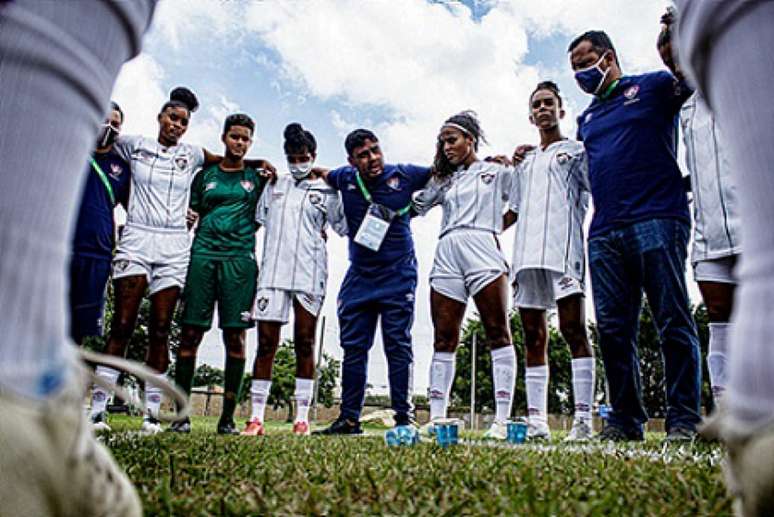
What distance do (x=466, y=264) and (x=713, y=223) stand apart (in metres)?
2.00

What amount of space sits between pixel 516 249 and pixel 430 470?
11.1 feet

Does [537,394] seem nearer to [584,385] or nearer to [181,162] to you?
[584,385]

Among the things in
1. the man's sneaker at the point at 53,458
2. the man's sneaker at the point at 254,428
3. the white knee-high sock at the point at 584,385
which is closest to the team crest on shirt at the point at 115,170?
the man's sneaker at the point at 254,428

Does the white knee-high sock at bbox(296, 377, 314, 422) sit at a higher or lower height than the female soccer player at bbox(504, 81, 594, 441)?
lower

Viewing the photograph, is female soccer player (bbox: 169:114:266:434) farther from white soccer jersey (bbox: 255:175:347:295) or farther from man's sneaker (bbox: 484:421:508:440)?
man's sneaker (bbox: 484:421:508:440)

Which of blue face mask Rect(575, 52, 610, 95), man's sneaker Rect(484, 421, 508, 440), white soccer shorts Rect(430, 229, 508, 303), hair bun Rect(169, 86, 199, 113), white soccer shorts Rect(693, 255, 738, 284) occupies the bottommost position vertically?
man's sneaker Rect(484, 421, 508, 440)

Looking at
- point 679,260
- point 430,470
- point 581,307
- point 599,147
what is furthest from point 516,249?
point 430,470

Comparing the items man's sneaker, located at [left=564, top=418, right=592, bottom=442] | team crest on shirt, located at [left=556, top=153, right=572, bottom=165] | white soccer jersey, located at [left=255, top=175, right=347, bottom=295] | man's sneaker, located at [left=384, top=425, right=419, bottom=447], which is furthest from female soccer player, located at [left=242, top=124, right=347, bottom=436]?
man's sneaker, located at [left=564, top=418, right=592, bottom=442]

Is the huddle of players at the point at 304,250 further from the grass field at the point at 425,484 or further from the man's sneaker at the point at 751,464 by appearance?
the man's sneaker at the point at 751,464

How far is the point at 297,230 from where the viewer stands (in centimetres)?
653

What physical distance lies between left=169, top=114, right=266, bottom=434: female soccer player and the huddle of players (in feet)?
0.04

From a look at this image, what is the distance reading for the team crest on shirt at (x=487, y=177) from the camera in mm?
5586

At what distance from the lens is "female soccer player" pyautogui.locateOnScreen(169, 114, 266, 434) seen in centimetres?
588

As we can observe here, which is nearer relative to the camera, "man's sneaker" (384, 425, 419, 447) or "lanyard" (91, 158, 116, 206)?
"man's sneaker" (384, 425, 419, 447)
